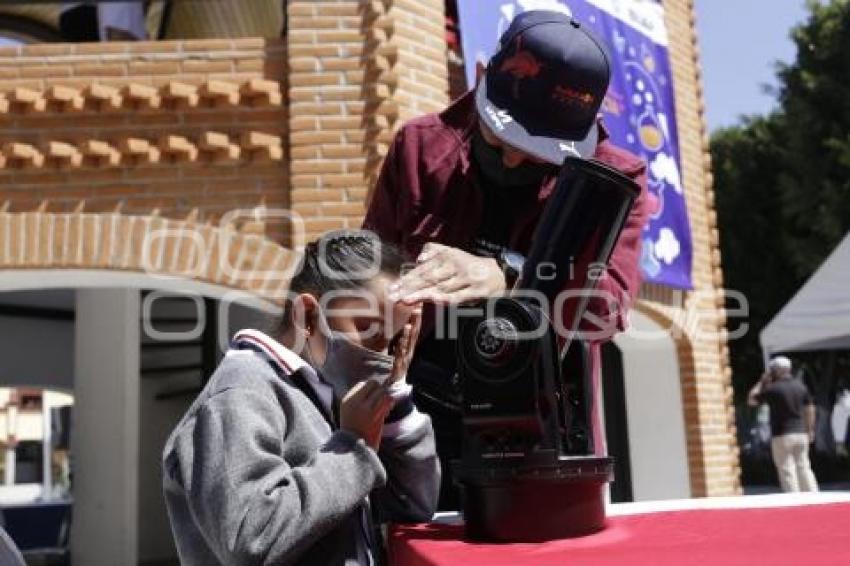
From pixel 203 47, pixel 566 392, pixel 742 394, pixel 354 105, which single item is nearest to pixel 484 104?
pixel 566 392

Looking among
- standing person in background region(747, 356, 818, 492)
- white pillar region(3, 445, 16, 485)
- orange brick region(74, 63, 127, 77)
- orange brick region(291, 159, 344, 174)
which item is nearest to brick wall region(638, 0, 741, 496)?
standing person in background region(747, 356, 818, 492)

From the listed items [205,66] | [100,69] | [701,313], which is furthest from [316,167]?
[701,313]

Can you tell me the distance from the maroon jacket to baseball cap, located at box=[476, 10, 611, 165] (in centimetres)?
13

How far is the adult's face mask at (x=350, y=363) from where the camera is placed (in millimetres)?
1351

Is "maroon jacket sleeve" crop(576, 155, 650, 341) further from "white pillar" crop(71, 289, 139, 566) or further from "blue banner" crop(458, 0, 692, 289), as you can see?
"white pillar" crop(71, 289, 139, 566)

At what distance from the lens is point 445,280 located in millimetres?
1364

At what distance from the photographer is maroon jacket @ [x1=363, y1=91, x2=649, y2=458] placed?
1.71 meters

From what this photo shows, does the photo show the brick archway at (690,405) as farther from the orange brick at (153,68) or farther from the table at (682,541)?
the table at (682,541)

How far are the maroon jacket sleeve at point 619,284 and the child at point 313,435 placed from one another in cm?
32

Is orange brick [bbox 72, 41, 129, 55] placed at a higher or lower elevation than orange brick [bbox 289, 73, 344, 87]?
higher

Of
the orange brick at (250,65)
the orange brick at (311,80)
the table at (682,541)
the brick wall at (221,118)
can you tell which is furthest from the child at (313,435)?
the orange brick at (250,65)

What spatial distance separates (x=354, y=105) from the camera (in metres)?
5.22

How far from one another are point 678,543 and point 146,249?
4.33 meters

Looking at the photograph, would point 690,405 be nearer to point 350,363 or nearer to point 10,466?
point 350,363
